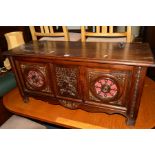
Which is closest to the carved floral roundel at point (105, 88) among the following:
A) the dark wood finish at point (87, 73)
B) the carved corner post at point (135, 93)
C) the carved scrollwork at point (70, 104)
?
the dark wood finish at point (87, 73)

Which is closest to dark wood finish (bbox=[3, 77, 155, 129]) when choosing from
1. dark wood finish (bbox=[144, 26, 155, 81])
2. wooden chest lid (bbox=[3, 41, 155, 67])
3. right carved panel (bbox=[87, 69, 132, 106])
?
right carved panel (bbox=[87, 69, 132, 106])

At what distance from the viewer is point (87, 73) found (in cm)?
103

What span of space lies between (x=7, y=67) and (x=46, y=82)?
0.82m

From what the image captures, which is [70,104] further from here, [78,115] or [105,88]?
[105,88]

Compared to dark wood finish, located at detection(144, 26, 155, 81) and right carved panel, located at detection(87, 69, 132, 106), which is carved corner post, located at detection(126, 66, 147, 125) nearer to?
right carved panel, located at detection(87, 69, 132, 106)

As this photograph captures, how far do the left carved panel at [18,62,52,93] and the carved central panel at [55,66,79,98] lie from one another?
0.10m

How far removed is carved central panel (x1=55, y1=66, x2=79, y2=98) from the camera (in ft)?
3.53

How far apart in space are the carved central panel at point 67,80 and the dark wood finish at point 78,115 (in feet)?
0.67

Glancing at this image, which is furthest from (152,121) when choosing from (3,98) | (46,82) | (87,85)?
(3,98)

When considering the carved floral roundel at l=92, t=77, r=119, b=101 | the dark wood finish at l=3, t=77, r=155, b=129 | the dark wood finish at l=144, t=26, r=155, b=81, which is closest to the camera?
the carved floral roundel at l=92, t=77, r=119, b=101
